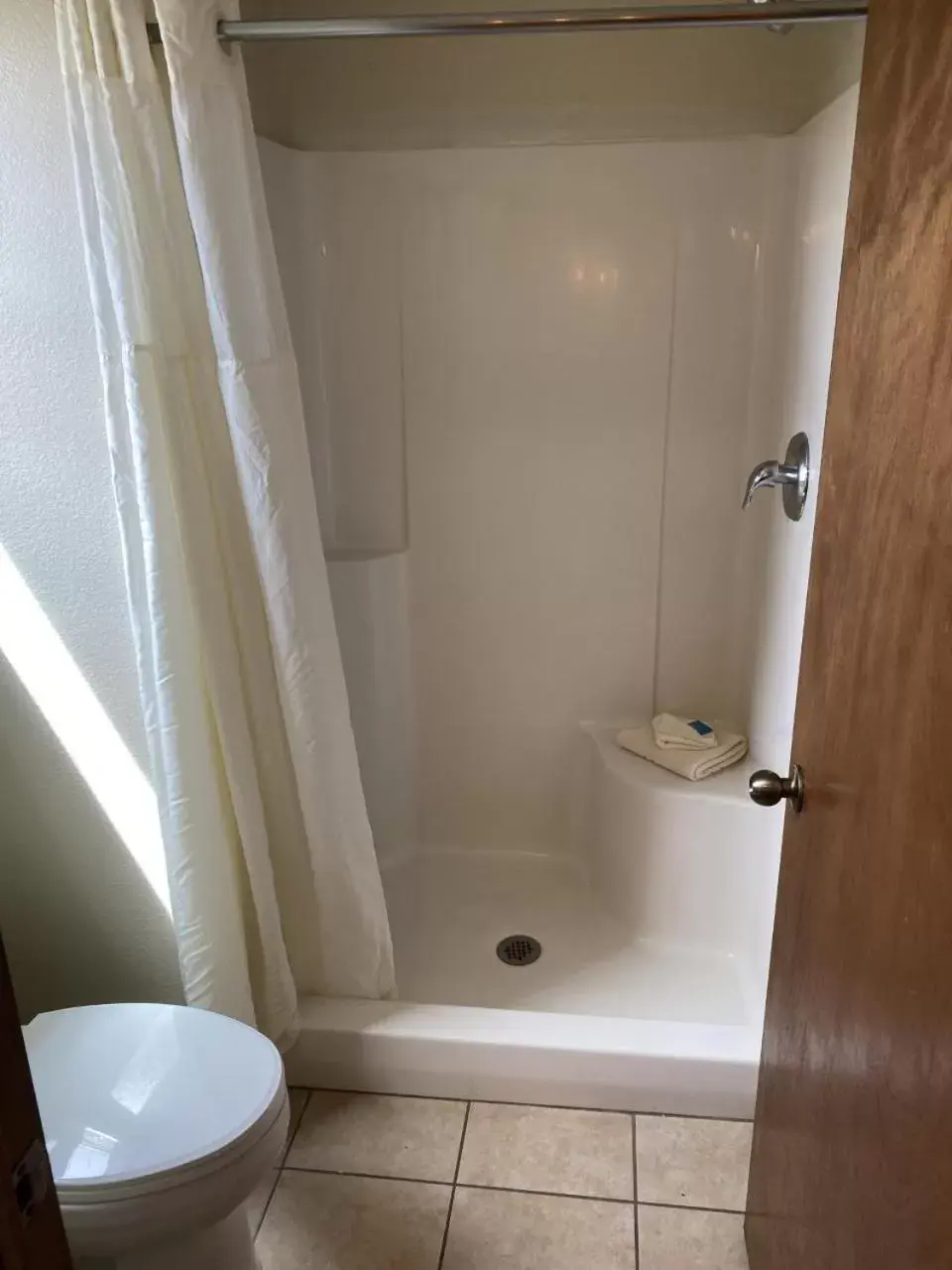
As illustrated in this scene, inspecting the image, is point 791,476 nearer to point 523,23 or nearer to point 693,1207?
point 523,23

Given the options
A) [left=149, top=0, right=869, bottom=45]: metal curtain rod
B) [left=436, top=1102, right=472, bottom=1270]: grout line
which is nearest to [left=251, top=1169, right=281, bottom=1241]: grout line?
[left=436, top=1102, right=472, bottom=1270]: grout line

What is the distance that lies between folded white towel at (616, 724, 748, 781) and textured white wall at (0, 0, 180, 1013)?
1117 mm

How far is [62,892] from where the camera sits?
1648 mm

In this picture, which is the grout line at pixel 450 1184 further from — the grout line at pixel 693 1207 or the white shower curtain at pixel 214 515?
the white shower curtain at pixel 214 515

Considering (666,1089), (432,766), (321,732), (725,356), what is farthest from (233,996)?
(725,356)

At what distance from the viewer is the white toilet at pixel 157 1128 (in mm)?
1124

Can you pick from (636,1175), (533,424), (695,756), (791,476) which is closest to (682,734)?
(695,756)

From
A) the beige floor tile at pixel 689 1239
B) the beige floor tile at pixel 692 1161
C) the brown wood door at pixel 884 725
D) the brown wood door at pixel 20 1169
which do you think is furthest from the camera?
the beige floor tile at pixel 692 1161

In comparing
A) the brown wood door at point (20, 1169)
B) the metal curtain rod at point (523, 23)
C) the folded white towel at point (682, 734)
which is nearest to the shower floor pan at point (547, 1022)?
the folded white towel at point (682, 734)

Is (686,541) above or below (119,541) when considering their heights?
below

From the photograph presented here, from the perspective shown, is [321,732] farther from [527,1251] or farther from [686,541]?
[686,541]

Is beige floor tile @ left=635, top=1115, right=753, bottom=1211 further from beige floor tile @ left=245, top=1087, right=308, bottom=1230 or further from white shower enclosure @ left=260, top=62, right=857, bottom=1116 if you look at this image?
beige floor tile @ left=245, top=1087, right=308, bottom=1230

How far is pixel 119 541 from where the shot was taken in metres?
1.45

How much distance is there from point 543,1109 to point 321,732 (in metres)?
0.81
